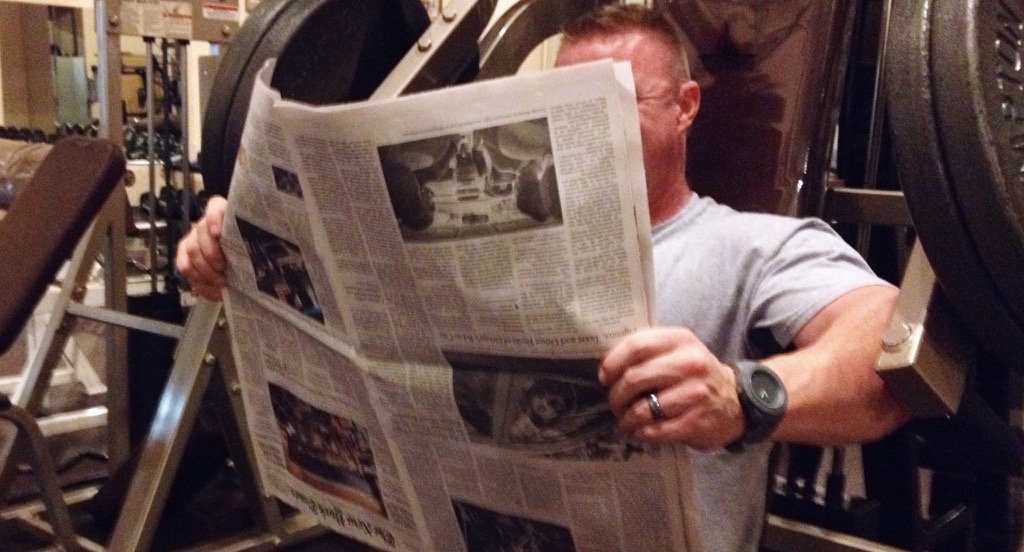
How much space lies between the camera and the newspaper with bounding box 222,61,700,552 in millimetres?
523

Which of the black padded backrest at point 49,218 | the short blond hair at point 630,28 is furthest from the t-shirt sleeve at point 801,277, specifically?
the black padded backrest at point 49,218

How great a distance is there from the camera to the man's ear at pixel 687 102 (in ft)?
2.91

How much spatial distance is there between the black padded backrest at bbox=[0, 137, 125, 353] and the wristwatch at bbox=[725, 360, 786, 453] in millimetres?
1138

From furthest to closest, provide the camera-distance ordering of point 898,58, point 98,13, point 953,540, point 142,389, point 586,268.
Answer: point 142,389
point 98,13
point 953,540
point 898,58
point 586,268

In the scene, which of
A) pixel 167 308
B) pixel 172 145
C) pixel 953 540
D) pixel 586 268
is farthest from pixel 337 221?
pixel 172 145

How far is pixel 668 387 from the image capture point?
545mm

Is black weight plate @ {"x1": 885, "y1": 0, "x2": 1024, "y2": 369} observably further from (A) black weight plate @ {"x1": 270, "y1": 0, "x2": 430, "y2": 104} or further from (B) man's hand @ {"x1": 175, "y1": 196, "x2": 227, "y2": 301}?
(A) black weight plate @ {"x1": 270, "y1": 0, "x2": 430, "y2": 104}

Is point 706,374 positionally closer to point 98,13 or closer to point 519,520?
point 519,520

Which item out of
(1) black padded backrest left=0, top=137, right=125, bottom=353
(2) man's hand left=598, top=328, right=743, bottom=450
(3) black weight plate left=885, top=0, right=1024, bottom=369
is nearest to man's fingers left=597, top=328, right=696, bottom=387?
(2) man's hand left=598, top=328, right=743, bottom=450

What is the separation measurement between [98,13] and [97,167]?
0.47 metres

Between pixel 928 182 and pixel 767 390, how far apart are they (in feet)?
0.69

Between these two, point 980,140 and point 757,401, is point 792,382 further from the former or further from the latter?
point 980,140

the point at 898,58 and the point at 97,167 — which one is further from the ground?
the point at 898,58

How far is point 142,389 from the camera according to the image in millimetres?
1981
